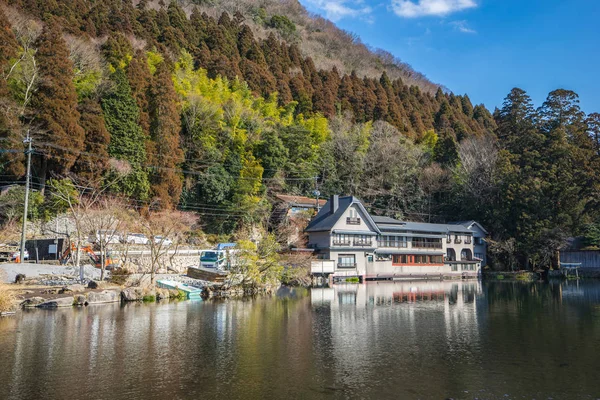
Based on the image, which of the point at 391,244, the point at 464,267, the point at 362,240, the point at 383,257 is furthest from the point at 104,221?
the point at 464,267

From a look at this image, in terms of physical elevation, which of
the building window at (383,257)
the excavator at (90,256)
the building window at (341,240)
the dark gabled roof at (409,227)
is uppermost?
the dark gabled roof at (409,227)

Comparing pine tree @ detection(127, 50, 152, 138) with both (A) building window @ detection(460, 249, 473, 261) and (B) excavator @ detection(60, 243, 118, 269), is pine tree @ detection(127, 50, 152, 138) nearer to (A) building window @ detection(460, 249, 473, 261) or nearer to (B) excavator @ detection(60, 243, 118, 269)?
(B) excavator @ detection(60, 243, 118, 269)

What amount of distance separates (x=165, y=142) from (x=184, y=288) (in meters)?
15.2

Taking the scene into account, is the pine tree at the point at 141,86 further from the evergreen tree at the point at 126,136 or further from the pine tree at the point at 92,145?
the pine tree at the point at 92,145

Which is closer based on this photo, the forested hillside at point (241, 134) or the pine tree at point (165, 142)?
the forested hillside at point (241, 134)

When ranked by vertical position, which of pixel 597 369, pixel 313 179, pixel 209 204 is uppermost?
pixel 313 179

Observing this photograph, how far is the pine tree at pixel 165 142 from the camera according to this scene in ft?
119

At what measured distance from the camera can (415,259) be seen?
44938 millimetres

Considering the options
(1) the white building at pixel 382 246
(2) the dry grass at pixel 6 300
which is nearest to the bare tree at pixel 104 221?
→ (2) the dry grass at pixel 6 300

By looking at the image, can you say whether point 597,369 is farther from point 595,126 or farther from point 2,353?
point 595,126

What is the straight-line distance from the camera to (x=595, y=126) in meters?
48.8

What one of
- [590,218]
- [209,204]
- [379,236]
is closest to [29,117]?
[209,204]

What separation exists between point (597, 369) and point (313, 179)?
120 ft

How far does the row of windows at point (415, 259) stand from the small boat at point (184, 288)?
22561 millimetres
